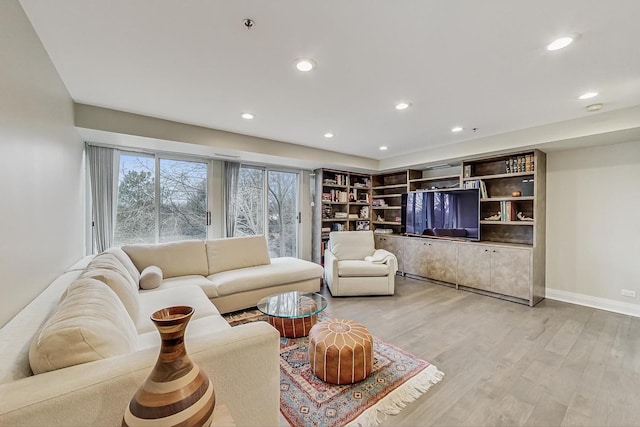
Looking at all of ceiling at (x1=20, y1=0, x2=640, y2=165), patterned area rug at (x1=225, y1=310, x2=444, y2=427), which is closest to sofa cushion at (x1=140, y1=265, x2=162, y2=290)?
patterned area rug at (x1=225, y1=310, x2=444, y2=427)

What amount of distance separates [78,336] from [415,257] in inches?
188

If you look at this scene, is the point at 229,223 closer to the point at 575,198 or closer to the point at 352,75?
the point at 352,75

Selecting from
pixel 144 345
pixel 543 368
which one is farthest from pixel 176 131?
pixel 543 368

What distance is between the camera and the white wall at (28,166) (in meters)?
1.35

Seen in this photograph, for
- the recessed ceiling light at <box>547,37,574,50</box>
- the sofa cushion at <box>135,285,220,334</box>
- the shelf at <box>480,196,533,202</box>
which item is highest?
the recessed ceiling light at <box>547,37,574,50</box>

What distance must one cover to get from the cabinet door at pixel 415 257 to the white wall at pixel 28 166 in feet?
15.7

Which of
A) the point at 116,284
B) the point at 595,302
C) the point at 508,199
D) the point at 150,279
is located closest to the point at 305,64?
the point at 116,284

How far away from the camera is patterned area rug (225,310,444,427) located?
1650mm

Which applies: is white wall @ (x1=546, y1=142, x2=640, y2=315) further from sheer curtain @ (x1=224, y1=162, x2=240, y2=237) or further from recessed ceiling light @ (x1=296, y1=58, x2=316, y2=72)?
sheer curtain @ (x1=224, y1=162, x2=240, y2=237)

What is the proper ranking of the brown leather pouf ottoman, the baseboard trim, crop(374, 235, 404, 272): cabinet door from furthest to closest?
1. crop(374, 235, 404, 272): cabinet door
2. the baseboard trim
3. the brown leather pouf ottoman

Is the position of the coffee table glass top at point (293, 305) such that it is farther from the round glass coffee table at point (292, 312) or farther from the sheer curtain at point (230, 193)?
the sheer curtain at point (230, 193)

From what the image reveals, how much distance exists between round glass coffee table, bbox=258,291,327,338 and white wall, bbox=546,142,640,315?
363 centimetres

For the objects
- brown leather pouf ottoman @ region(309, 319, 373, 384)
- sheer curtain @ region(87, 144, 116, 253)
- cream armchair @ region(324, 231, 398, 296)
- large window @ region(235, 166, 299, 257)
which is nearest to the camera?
brown leather pouf ottoman @ region(309, 319, 373, 384)

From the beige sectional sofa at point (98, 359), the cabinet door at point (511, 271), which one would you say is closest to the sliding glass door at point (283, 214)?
the beige sectional sofa at point (98, 359)
